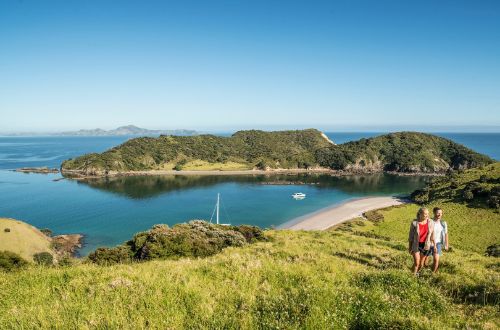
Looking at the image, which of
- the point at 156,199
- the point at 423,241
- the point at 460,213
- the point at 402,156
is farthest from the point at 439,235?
the point at 402,156

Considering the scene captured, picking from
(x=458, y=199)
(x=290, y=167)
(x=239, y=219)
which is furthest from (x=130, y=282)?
(x=290, y=167)

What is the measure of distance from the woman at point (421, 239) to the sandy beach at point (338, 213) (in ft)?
190

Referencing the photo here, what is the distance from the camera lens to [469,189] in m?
79.5

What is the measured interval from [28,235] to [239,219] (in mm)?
45586

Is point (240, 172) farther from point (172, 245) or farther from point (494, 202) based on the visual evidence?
point (172, 245)

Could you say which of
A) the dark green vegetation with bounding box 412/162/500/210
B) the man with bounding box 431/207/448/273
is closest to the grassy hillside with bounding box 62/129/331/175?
the dark green vegetation with bounding box 412/162/500/210

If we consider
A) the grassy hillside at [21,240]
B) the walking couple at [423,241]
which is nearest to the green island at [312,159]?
the grassy hillside at [21,240]

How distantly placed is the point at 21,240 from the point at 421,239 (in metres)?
62.4

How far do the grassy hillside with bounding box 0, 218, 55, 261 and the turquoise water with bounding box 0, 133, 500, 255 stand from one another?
6.96 metres

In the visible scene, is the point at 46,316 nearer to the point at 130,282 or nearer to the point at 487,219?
the point at 130,282

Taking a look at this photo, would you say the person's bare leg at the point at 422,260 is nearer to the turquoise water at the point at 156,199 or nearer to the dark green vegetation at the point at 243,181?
the turquoise water at the point at 156,199

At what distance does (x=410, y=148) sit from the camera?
7328 inches

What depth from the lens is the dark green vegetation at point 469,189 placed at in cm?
7394

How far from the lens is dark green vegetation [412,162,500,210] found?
243 feet
